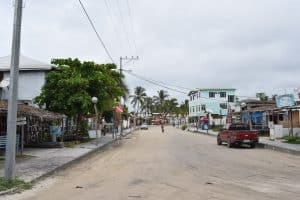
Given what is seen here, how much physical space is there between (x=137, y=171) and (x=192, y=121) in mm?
104778

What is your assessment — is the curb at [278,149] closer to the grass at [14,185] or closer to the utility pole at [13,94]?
the grass at [14,185]

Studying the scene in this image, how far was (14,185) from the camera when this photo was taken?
12.1 meters

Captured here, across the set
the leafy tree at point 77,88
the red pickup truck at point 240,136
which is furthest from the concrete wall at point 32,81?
the red pickup truck at point 240,136

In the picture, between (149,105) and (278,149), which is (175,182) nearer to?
(278,149)

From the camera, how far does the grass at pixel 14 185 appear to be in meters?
11.8

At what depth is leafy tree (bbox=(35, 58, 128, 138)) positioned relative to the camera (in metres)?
30.9

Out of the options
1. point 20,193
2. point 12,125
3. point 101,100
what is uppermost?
point 101,100

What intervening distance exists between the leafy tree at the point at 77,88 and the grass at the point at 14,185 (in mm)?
18018

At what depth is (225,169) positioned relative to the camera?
16281 millimetres

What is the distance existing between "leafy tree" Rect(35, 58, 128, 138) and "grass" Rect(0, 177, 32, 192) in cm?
1802

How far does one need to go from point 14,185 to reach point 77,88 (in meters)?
19.5

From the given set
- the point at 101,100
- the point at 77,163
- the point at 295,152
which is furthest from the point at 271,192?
the point at 101,100

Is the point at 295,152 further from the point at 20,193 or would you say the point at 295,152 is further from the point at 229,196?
the point at 20,193

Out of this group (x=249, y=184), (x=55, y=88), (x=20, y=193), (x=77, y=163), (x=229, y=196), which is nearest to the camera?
(x=229, y=196)
